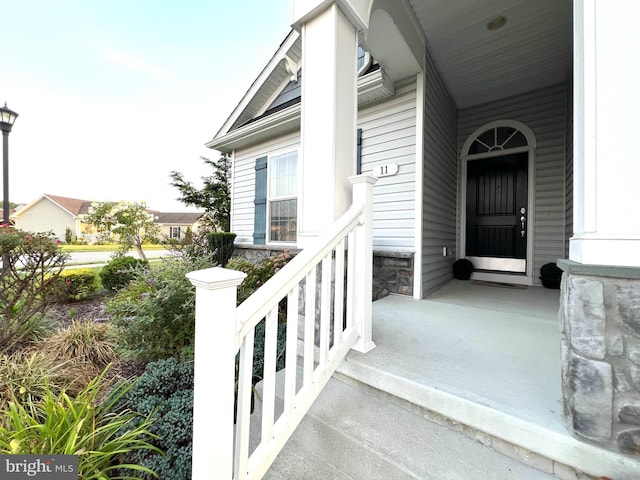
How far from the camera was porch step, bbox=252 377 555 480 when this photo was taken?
1.08 metres

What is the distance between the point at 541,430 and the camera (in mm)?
1067

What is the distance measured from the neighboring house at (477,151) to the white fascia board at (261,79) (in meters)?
0.03

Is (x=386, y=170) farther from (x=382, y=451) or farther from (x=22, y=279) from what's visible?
(x=22, y=279)

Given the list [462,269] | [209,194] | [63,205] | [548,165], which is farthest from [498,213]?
[63,205]

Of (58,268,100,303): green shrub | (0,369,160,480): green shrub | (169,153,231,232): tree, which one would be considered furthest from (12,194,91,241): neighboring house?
(0,369,160,480): green shrub

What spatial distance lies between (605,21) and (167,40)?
9.42 metres

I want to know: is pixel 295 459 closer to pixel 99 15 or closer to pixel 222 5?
pixel 222 5

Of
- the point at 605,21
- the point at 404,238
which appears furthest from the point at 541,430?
the point at 404,238

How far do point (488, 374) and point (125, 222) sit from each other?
895 cm

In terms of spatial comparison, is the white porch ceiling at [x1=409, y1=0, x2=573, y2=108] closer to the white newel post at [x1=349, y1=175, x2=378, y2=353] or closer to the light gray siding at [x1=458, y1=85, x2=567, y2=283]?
the light gray siding at [x1=458, y1=85, x2=567, y2=283]

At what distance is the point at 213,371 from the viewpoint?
0.86 meters

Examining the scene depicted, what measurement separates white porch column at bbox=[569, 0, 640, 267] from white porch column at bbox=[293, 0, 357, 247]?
48.7 inches

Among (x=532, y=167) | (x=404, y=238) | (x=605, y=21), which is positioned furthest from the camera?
(x=532, y=167)

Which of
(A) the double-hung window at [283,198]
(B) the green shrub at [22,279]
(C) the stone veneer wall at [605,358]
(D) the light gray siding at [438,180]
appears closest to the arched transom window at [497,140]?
(D) the light gray siding at [438,180]
